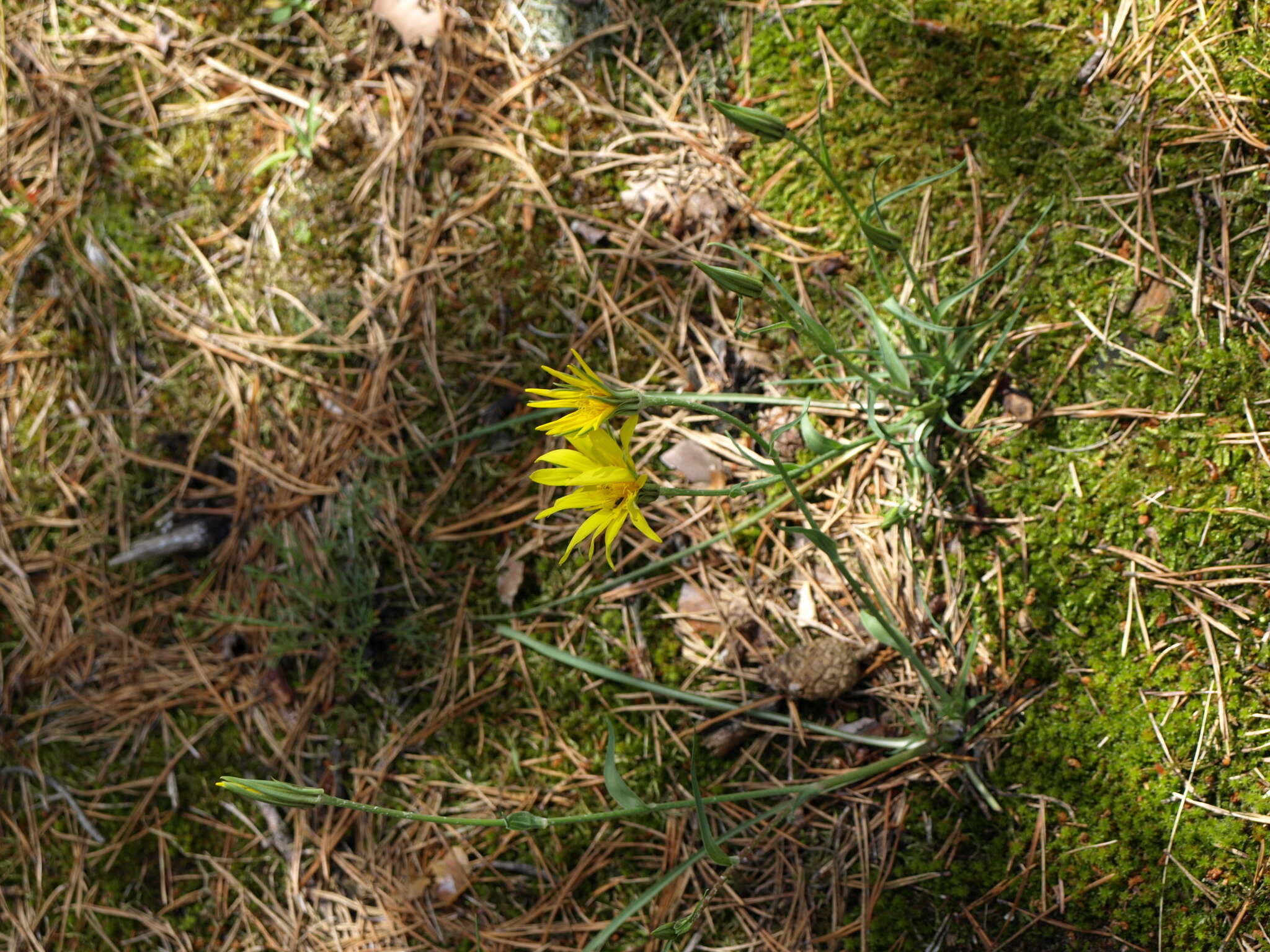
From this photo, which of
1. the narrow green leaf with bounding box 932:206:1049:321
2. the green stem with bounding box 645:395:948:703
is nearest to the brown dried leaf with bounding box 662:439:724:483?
the green stem with bounding box 645:395:948:703

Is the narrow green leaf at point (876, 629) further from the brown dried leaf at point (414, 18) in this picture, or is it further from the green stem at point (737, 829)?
the brown dried leaf at point (414, 18)

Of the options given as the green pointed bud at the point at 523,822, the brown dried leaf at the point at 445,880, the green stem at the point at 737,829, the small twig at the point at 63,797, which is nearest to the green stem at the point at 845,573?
the green stem at the point at 737,829

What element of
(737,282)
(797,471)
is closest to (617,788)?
(797,471)

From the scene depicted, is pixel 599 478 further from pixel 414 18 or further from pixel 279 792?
pixel 414 18

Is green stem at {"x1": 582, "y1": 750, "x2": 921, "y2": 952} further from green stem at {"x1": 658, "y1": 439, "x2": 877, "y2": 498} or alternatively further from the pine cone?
green stem at {"x1": 658, "y1": 439, "x2": 877, "y2": 498}

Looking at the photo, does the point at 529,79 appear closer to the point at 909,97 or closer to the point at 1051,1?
the point at 909,97

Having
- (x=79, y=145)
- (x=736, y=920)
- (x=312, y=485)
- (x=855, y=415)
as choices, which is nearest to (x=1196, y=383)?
(x=855, y=415)
